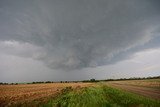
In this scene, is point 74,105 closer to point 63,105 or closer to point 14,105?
point 63,105

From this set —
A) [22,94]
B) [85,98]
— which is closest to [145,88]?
[85,98]

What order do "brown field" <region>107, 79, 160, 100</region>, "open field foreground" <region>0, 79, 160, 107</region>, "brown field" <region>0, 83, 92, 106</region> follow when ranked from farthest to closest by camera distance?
"brown field" <region>107, 79, 160, 100</region>
"brown field" <region>0, 83, 92, 106</region>
"open field foreground" <region>0, 79, 160, 107</region>

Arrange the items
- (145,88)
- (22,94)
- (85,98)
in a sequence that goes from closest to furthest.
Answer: (85,98) < (22,94) < (145,88)

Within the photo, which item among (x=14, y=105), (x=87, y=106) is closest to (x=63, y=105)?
(x=87, y=106)

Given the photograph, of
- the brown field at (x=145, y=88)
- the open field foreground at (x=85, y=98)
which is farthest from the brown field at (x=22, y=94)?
the brown field at (x=145, y=88)

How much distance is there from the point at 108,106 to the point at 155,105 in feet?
15.1

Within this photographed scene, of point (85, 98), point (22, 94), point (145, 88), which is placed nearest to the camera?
point (85, 98)

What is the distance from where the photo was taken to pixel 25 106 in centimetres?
2252

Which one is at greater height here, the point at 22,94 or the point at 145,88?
the point at 145,88

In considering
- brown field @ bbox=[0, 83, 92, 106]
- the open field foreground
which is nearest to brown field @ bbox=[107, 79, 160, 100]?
the open field foreground

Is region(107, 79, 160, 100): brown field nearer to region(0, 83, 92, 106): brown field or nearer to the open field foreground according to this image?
the open field foreground

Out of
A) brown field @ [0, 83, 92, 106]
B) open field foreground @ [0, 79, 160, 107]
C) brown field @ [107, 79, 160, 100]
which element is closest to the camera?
open field foreground @ [0, 79, 160, 107]

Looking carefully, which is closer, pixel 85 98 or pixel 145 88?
pixel 85 98

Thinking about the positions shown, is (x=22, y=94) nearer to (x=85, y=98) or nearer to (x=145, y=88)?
(x=85, y=98)
